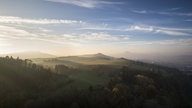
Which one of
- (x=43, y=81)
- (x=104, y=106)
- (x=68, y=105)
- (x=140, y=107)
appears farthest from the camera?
(x=43, y=81)

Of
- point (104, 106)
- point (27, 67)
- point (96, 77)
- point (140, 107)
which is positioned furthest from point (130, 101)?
point (27, 67)

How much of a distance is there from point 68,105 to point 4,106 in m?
25.8

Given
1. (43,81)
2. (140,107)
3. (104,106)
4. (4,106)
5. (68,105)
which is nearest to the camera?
(4,106)

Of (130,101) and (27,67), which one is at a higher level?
(27,67)

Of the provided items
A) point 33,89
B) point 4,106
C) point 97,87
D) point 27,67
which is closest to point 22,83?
point 33,89

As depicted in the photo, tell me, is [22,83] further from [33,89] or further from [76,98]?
[76,98]

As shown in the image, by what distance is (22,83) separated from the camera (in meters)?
155

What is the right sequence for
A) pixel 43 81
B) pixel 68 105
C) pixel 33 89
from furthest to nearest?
pixel 43 81 → pixel 33 89 → pixel 68 105

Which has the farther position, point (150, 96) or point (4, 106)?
point (150, 96)

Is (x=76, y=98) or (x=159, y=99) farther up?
(x=76, y=98)

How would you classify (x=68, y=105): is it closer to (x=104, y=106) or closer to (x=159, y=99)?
(x=104, y=106)

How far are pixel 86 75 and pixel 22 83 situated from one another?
172ft

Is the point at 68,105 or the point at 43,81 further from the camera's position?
the point at 43,81

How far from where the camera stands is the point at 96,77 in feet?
614
